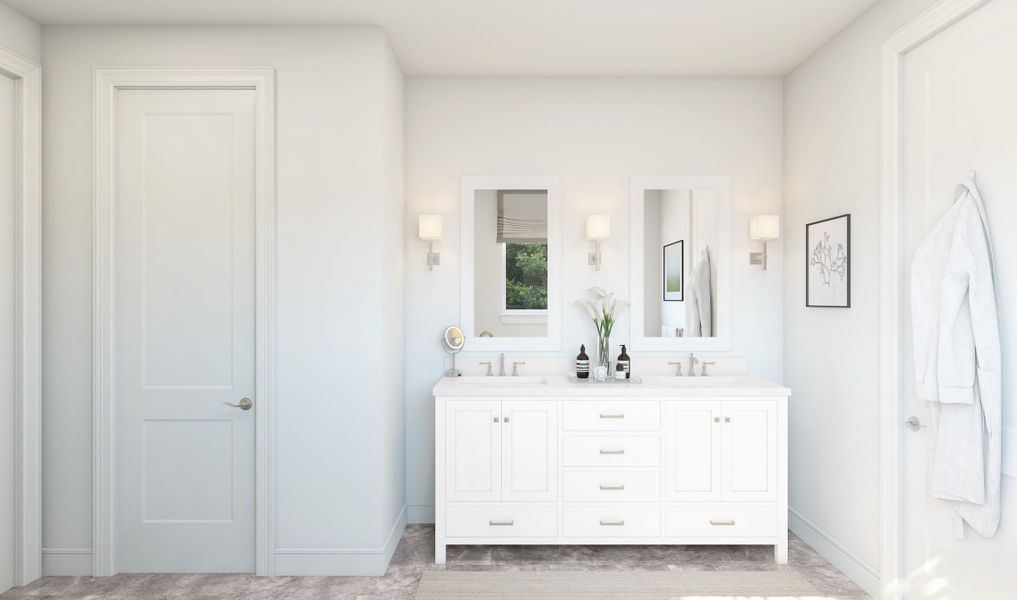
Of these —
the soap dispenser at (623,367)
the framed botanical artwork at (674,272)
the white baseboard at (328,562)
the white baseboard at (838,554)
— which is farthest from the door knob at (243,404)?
the white baseboard at (838,554)

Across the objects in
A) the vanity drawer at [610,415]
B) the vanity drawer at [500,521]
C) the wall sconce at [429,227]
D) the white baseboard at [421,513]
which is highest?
the wall sconce at [429,227]

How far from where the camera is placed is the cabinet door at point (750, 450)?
307cm

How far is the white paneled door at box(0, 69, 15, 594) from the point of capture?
2.77 metres

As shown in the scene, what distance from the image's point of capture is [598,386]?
3166 mm

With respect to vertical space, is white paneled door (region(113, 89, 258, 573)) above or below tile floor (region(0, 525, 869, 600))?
above

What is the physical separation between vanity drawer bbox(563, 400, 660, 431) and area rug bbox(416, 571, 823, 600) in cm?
70

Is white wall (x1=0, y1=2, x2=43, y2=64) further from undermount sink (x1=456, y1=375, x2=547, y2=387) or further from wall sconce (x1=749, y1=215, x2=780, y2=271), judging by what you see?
wall sconce (x1=749, y1=215, x2=780, y2=271)

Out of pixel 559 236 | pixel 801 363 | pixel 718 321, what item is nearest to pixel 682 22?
pixel 559 236

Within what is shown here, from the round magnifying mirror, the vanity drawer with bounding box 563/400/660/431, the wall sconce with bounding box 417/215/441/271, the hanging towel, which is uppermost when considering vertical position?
the wall sconce with bounding box 417/215/441/271

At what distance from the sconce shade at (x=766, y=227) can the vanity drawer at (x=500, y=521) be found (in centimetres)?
194

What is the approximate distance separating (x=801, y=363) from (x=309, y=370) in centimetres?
269

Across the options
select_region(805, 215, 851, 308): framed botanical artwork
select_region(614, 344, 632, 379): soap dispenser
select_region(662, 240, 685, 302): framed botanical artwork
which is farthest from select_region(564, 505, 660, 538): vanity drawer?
select_region(805, 215, 851, 308): framed botanical artwork

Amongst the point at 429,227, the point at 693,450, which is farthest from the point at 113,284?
the point at 693,450

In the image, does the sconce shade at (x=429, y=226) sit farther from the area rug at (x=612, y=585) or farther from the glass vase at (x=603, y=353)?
the area rug at (x=612, y=585)
